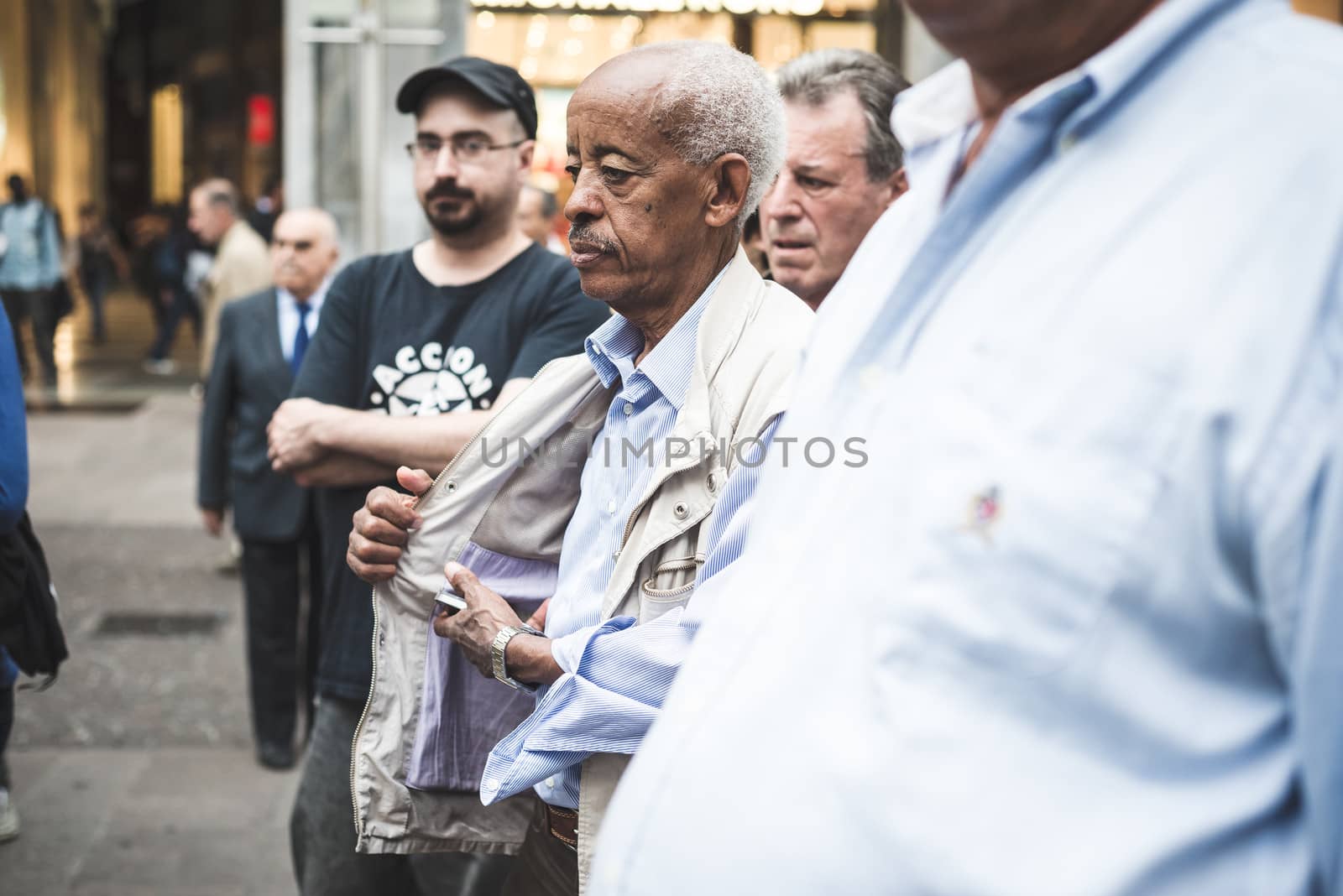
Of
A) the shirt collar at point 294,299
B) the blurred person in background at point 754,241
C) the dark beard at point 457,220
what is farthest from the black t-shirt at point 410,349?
the shirt collar at point 294,299

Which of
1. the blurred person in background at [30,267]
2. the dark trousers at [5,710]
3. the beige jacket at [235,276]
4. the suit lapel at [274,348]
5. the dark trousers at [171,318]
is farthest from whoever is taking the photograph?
the dark trousers at [171,318]

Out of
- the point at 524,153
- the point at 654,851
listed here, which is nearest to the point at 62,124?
the point at 524,153

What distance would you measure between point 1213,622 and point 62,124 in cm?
2997

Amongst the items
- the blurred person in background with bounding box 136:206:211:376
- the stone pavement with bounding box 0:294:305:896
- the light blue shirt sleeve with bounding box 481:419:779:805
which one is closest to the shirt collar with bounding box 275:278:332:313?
the stone pavement with bounding box 0:294:305:896

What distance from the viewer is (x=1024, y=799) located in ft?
3.29

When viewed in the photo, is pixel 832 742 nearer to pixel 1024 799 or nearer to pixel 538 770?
pixel 1024 799

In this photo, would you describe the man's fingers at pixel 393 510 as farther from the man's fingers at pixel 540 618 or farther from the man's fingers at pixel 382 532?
the man's fingers at pixel 540 618

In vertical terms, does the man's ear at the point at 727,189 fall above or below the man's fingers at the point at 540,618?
above

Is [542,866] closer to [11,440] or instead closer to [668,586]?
[668,586]

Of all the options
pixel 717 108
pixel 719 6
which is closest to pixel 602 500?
pixel 717 108

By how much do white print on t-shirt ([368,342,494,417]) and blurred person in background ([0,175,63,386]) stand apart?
12771mm

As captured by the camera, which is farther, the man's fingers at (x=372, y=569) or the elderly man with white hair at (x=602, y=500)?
the man's fingers at (x=372, y=569)

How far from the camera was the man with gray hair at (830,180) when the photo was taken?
3.05 meters

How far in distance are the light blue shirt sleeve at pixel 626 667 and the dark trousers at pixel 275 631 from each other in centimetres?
345
